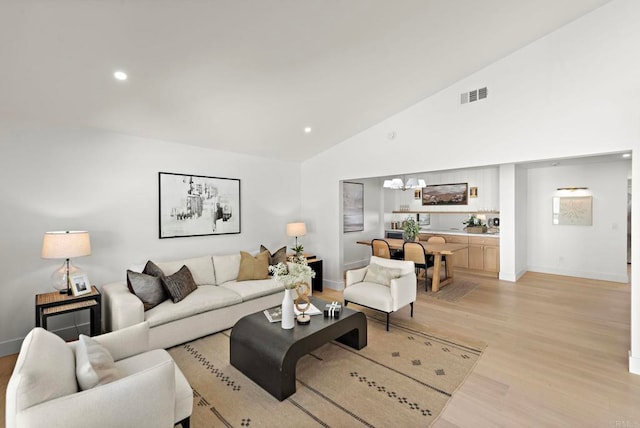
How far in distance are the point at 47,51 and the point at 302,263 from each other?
2.66 m

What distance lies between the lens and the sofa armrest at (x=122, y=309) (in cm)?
291

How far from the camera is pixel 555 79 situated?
3.17 metres

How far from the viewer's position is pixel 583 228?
588cm

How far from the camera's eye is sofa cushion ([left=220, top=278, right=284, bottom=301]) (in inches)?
152

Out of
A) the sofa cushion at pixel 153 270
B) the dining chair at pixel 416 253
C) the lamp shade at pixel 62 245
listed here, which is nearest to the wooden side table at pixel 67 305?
the lamp shade at pixel 62 245

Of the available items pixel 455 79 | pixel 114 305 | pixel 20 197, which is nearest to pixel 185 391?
pixel 114 305

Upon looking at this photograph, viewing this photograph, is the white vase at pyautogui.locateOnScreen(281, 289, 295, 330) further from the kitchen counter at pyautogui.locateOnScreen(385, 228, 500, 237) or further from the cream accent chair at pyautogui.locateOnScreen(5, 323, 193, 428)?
the kitchen counter at pyautogui.locateOnScreen(385, 228, 500, 237)

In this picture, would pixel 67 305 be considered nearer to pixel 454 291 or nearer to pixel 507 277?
pixel 454 291

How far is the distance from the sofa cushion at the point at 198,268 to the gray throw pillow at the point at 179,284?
21 centimetres

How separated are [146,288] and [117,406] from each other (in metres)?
2.08

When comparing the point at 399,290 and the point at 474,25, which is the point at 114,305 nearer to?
the point at 399,290

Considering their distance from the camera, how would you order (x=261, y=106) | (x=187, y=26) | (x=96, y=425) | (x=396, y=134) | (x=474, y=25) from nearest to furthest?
(x=96, y=425)
(x=187, y=26)
(x=474, y=25)
(x=261, y=106)
(x=396, y=134)

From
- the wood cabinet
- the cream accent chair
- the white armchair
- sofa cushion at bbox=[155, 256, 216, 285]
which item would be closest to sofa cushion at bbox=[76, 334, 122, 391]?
the cream accent chair

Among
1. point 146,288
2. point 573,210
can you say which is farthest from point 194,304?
point 573,210
